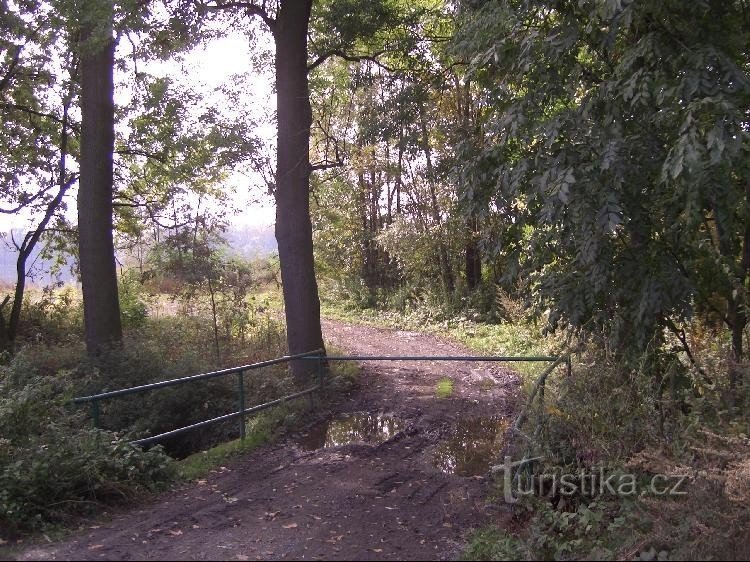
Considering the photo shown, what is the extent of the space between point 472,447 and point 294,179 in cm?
610

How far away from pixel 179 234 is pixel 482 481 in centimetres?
1159

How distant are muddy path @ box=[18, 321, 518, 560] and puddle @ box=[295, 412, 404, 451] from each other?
17 millimetres

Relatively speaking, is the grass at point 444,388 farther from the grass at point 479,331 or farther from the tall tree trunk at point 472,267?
the tall tree trunk at point 472,267

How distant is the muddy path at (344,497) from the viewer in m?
5.40

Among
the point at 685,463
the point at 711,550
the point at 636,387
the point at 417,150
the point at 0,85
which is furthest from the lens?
the point at 0,85

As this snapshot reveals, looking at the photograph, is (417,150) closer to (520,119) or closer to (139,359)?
(520,119)

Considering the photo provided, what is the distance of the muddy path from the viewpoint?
540cm

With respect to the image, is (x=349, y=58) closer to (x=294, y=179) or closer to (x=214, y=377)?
(x=294, y=179)

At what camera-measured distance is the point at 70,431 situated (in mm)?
6844

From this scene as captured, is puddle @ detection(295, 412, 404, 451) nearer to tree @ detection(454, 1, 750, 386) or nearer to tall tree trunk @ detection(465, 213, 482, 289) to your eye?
tree @ detection(454, 1, 750, 386)

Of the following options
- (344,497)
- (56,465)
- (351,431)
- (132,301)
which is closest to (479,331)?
(351,431)

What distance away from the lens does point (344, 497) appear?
6.82 metres

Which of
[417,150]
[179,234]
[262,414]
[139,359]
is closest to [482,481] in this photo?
[262,414]

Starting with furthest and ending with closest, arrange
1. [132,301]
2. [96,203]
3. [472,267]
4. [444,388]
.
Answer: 1. [472,267]
2. [132,301]
3. [96,203]
4. [444,388]
